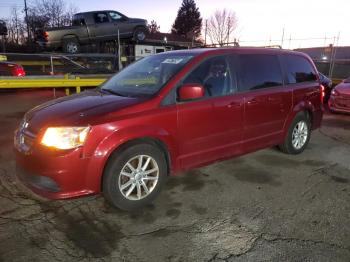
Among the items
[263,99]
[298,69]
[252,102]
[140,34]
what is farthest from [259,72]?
[140,34]

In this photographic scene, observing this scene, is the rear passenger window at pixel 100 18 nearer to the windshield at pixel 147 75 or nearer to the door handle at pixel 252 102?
the windshield at pixel 147 75

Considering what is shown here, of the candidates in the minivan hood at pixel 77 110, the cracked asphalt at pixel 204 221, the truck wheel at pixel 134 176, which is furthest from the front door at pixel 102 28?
the truck wheel at pixel 134 176

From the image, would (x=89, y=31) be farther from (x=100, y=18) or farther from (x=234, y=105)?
(x=234, y=105)

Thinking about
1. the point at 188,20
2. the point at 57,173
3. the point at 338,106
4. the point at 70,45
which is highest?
the point at 188,20

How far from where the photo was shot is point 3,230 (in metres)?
3.34

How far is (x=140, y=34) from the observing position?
17.6 meters

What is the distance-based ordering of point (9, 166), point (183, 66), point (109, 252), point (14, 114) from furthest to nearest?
point (14, 114) < point (9, 166) < point (183, 66) < point (109, 252)

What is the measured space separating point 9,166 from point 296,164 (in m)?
4.43

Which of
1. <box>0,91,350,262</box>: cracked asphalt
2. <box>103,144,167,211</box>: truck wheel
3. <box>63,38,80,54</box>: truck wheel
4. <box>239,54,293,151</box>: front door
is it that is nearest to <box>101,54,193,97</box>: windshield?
<box>103,144,167,211</box>: truck wheel

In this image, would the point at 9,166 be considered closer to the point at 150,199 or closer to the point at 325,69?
the point at 150,199

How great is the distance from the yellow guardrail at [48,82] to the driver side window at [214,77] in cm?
649

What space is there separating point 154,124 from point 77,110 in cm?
84

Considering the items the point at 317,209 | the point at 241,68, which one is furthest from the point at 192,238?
the point at 241,68

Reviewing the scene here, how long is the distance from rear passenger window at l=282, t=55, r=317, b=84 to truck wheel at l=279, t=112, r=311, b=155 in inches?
23.8
